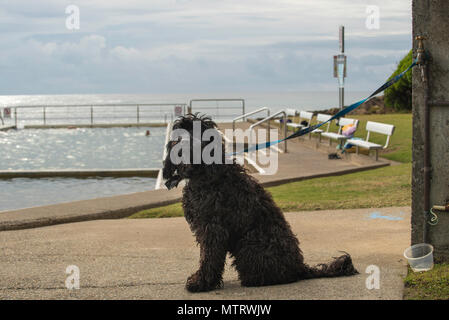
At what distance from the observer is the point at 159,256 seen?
627cm

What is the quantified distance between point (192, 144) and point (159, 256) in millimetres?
2169

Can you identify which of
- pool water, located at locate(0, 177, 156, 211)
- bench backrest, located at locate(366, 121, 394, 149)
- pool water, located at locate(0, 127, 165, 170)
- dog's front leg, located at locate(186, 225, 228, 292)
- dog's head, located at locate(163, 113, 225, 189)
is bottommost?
pool water, located at locate(0, 177, 156, 211)

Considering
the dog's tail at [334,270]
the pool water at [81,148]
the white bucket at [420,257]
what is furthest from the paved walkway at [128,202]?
the pool water at [81,148]

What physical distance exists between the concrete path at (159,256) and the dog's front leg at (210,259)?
8cm

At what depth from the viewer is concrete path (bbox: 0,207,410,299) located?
480 centimetres

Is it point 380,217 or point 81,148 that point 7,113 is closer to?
point 81,148

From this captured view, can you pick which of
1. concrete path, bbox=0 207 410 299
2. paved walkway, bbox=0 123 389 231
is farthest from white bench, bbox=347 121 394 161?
concrete path, bbox=0 207 410 299

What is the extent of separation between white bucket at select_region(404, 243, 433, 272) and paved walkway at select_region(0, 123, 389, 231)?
487 cm

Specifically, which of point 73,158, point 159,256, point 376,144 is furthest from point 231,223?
point 73,158

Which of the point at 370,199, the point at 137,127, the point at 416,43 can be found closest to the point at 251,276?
the point at 416,43

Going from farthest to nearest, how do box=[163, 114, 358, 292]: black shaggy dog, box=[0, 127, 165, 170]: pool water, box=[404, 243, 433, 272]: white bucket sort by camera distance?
box=[0, 127, 165, 170]: pool water, box=[404, 243, 433, 272]: white bucket, box=[163, 114, 358, 292]: black shaggy dog

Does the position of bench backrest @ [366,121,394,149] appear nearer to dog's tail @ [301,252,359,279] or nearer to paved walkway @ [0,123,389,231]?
paved walkway @ [0,123,389,231]

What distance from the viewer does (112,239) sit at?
23.7 ft

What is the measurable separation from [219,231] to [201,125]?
830 mm
